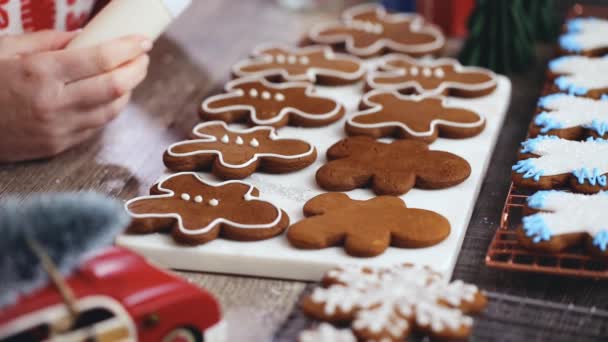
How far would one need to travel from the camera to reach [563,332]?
2.64 feet

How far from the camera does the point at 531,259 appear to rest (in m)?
0.94

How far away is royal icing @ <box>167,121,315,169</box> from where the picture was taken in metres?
1.10

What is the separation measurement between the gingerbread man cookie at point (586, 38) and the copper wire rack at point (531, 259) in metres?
0.54

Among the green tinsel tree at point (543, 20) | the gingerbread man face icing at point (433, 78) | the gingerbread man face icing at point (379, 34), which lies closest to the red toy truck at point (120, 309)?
the gingerbread man face icing at point (433, 78)

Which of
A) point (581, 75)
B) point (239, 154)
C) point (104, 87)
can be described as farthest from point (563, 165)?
point (104, 87)

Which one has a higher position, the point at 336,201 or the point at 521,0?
the point at 521,0

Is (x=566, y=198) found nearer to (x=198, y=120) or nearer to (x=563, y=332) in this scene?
(x=563, y=332)

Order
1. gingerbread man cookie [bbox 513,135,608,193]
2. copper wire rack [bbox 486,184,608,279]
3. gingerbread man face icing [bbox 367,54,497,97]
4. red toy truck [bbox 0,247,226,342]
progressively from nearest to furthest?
1. red toy truck [bbox 0,247,226,342]
2. copper wire rack [bbox 486,184,608,279]
3. gingerbread man cookie [bbox 513,135,608,193]
4. gingerbread man face icing [bbox 367,54,497,97]

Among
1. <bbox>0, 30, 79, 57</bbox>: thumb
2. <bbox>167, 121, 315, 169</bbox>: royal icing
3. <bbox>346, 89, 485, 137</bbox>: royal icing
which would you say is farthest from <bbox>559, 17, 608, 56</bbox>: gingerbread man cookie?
<bbox>0, 30, 79, 57</bbox>: thumb

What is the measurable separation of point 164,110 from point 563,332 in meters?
0.86

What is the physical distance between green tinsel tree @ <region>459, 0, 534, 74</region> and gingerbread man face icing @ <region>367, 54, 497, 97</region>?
0.29 ft

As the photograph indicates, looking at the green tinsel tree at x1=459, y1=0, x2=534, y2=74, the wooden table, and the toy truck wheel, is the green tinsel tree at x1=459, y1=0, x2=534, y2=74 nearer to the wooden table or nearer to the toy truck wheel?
the wooden table

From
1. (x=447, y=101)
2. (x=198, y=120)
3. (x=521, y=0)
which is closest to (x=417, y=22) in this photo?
(x=521, y=0)

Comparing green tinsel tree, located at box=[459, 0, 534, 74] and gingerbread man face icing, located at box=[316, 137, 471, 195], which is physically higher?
green tinsel tree, located at box=[459, 0, 534, 74]
